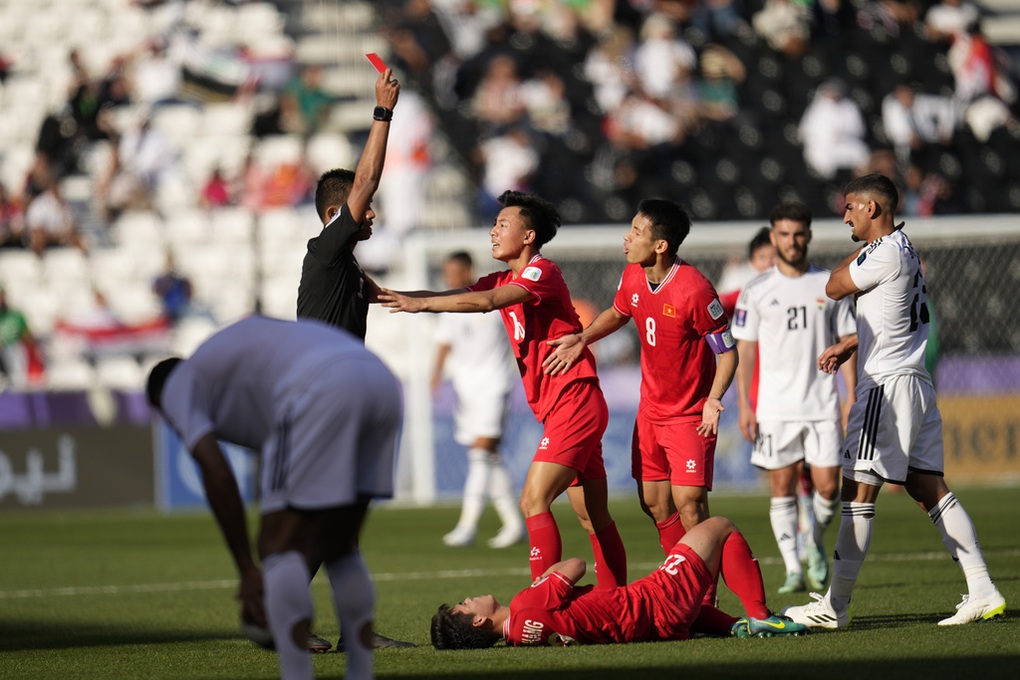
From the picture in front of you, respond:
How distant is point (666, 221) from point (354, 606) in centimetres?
351

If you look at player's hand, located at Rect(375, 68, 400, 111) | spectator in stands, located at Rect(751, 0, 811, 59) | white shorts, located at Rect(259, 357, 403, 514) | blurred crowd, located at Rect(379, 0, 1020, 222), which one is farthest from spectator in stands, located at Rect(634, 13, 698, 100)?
white shorts, located at Rect(259, 357, 403, 514)

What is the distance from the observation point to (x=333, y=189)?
754 cm

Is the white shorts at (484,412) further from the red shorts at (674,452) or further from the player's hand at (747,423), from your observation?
the red shorts at (674,452)

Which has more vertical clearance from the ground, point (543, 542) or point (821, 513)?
point (543, 542)

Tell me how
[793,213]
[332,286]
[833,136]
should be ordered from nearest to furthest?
[332,286] < [793,213] < [833,136]

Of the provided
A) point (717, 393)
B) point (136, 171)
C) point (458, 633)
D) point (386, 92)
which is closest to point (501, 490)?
point (717, 393)

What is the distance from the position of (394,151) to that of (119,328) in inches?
182

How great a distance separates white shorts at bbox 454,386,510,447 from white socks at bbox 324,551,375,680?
938 centimetres

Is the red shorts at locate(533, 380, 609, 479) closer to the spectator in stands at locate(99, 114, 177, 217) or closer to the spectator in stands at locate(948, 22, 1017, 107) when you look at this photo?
the spectator in stands at locate(948, 22, 1017, 107)

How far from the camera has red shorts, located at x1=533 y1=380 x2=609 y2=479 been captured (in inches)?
297

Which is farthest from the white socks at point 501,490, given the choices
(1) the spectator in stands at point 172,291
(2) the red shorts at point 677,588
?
(1) the spectator in stands at point 172,291

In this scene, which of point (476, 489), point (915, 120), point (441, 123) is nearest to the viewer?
point (476, 489)

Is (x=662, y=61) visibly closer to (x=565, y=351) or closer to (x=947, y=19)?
(x=947, y=19)

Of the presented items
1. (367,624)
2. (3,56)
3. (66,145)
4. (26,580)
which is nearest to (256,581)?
(367,624)
